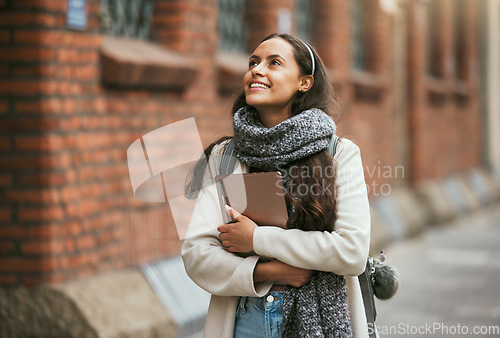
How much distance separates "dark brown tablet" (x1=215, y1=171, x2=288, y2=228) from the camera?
2533 mm

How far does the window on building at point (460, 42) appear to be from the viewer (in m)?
16.6

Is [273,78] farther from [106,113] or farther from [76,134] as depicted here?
[106,113]

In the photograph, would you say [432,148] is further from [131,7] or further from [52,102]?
[52,102]

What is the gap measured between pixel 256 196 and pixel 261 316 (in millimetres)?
411

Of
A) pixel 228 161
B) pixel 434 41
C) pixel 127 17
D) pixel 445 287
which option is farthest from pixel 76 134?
pixel 434 41

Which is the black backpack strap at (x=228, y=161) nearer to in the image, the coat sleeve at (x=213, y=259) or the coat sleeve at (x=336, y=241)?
the coat sleeve at (x=213, y=259)

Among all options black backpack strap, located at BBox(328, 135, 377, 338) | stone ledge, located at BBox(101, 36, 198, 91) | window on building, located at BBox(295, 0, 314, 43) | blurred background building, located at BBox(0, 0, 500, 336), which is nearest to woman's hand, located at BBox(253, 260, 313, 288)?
black backpack strap, located at BBox(328, 135, 377, 338)

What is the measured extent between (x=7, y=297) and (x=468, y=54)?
14234mm

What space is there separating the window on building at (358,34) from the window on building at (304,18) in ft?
4.70

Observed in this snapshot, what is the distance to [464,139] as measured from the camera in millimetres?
16219

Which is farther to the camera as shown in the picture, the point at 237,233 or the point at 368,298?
the point at 368,298

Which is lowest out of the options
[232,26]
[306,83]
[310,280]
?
[232,26]

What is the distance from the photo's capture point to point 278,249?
8.36 ft

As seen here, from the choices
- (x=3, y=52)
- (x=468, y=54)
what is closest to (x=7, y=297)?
(x=3, y=52)
